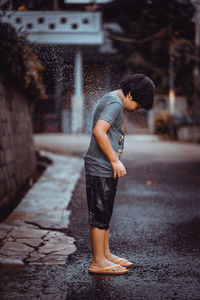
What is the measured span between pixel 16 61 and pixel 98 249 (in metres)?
4.59

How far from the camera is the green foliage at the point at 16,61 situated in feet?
20.6

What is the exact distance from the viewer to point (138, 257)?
12.1 feet

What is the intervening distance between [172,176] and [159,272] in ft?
18.9

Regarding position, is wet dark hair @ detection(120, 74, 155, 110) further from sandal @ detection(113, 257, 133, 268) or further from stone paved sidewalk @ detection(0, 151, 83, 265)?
stone paved sidewalk @ detection(0, 151, 83, 265)

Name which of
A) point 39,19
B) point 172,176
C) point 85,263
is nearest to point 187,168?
point 172,176

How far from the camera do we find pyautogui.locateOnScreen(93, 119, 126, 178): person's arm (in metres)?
3.08

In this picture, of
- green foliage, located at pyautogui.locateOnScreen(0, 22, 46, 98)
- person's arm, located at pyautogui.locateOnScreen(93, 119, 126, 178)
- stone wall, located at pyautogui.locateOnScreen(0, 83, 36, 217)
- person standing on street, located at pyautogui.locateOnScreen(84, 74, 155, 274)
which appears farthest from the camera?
green foliage, located at pyautogui.locateOnScreen(0, 22, 46, 98)

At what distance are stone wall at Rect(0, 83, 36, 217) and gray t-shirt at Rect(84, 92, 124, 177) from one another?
2721 mm

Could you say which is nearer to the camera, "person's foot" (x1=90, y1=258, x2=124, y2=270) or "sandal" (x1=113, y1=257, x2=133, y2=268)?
"person's foot" (x1=90, y1=258, x2=124, y2=270)

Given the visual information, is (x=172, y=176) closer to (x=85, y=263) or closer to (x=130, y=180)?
(x=130, y=180)

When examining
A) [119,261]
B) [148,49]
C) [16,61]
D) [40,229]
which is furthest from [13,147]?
[148,49]

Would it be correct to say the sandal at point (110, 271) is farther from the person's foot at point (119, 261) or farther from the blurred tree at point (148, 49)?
the blurred tree at point (148, 49)

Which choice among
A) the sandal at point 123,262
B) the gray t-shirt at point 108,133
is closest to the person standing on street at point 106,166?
the gray t-shirt at point 108,133

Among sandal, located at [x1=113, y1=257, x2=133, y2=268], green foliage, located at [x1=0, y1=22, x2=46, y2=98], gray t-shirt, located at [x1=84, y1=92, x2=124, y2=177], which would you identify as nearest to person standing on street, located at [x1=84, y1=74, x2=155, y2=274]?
gray t-shirt, located at [x1=84, y1=92, x2=124, y2=177]
